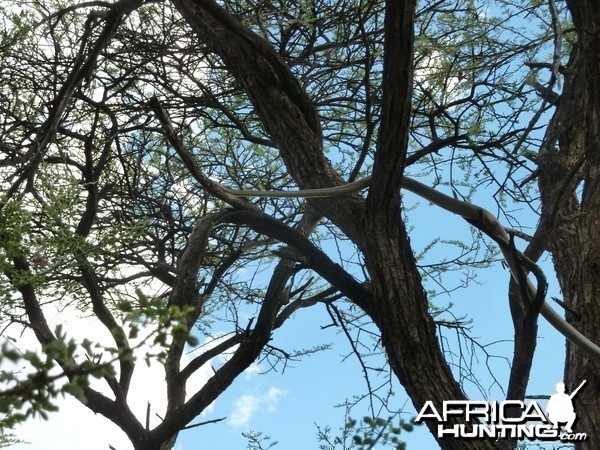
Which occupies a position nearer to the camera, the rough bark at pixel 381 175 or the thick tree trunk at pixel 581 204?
the rough bark at pixel 381 175

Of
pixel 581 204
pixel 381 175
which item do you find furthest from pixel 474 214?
pixel 581 204

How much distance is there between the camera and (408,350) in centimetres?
236

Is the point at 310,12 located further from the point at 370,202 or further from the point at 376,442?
the point at 376,442

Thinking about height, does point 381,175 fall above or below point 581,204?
below

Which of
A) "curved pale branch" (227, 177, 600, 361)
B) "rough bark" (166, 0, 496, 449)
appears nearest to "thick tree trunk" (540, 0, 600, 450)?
"curved pale branch" (227, 177, 600, 361)

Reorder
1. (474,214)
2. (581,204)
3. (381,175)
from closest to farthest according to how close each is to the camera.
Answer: (381,175) < (474,214) < (581,204)

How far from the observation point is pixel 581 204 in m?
3.24

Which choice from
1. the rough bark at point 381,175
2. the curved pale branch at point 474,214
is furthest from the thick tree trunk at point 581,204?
the rough bark at point 381,175

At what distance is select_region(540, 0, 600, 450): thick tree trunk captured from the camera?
7.86ft

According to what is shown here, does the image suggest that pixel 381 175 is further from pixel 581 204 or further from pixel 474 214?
pixel 581 204

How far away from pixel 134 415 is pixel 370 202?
6.58 ft

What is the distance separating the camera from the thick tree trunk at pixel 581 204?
2.39m

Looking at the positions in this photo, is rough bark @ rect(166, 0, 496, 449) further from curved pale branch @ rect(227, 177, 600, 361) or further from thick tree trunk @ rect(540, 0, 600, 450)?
thick tree trunk @ rect(540, 0, 600, 450)

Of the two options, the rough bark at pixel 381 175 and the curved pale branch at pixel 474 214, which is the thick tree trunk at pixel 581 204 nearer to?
the curved pale branch at pixel 474 214
